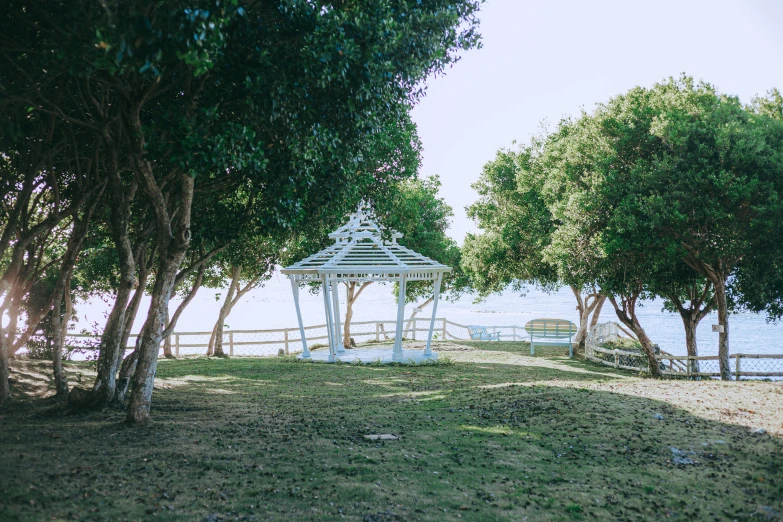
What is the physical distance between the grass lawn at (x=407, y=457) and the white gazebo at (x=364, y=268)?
5.86 metres

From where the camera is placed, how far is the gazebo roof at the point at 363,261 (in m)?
17.6

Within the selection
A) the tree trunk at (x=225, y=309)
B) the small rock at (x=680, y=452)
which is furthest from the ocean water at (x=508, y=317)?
the small rock at (x=680, y=452)

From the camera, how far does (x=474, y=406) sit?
1070 cm

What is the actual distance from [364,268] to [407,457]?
10.5 meters

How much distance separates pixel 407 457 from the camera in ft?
23.5

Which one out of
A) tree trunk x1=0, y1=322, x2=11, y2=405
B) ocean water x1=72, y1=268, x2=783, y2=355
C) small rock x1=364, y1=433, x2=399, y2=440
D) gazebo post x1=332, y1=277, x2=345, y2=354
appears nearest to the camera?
small rock x1=364, y1=433, x2=399, y2=440

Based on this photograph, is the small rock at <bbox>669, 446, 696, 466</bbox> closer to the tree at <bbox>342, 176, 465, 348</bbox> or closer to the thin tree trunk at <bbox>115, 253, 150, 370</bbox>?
the thin tree trunk at <bbox>115, 253, 150, 370</bbox>

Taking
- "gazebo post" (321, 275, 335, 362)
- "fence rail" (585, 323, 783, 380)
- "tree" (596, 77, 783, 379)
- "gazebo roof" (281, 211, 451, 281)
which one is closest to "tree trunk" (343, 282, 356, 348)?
"gazebo post" (321, 275, 335, 362)

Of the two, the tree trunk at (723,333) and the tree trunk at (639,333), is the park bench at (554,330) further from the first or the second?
the tree trunk at (723,333)

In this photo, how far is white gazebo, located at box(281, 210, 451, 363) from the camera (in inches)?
701

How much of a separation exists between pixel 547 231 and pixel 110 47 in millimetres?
20745

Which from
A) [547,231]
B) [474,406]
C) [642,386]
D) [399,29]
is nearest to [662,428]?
[474,406]

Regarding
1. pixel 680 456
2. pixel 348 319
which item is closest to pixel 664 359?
pixel 680 456

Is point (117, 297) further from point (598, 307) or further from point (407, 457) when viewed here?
point (598, 307)
